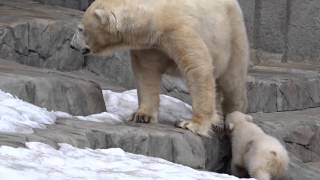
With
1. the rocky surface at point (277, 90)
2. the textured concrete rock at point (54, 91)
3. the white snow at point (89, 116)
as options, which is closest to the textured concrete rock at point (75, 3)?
the rocky surface at point (277, 90)

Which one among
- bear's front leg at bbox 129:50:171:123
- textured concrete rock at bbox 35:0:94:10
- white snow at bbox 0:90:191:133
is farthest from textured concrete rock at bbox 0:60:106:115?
textured concrete rock at bbox 35:0:94:10

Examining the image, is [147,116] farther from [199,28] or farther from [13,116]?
[13,116]

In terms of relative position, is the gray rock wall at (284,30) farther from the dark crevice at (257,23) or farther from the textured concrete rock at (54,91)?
the textured concrete rock at (54,91)

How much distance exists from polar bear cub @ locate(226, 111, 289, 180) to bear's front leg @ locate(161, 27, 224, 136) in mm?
333

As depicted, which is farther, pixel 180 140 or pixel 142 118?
pixel 142 118

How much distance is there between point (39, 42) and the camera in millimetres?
7523

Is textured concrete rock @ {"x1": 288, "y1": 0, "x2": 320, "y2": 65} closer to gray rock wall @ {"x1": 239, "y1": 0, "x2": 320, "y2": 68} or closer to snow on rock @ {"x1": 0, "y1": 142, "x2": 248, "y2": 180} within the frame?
gray rock wall @ {"x1": 239, "y1": 0, "x2": 320, "y2": 68}

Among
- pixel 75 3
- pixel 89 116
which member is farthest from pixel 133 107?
pixel 75 3

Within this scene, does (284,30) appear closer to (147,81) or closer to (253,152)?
(147,81)

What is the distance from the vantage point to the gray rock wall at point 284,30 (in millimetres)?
9227

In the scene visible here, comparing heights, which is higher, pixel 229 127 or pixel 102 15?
pixel 102 15

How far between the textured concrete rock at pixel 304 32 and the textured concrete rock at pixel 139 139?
394 cm

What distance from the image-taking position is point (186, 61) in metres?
5.18

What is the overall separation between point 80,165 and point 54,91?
181 centimetres
